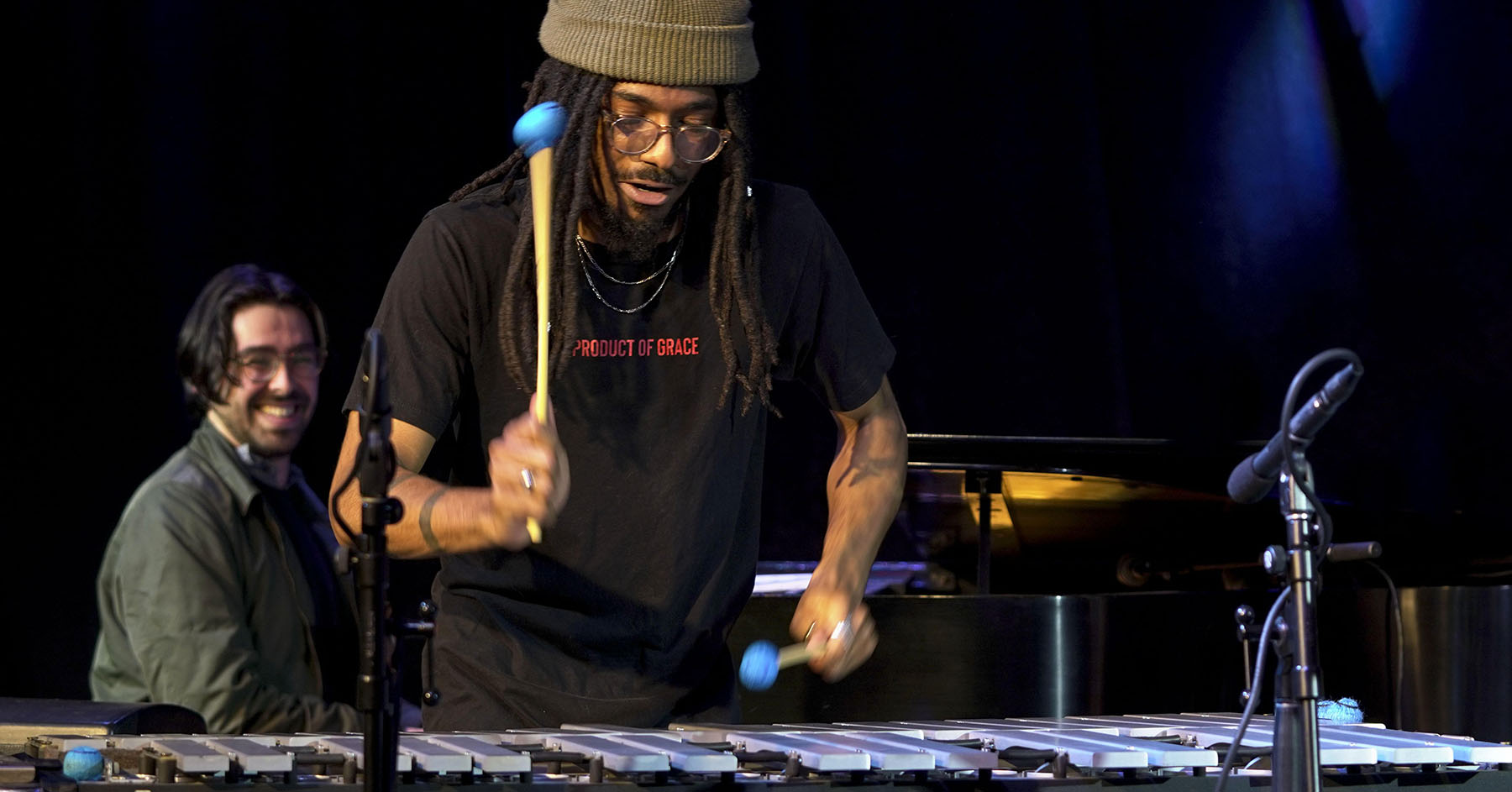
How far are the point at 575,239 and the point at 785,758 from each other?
2.84ft

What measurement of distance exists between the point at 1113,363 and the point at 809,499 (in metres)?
1.22

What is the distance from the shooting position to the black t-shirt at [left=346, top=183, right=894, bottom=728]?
252 centimetres

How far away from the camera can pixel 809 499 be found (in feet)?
19.4

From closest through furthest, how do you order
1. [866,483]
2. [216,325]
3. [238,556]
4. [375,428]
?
[375,428] → [866,483] → [238,556] → [216,325]

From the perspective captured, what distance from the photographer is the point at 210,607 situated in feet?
14.7

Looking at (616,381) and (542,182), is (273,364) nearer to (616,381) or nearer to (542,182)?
(616,381)

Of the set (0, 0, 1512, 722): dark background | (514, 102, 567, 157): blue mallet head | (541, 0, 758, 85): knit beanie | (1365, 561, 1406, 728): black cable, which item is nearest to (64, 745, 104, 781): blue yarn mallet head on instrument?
(514, 102, 567, 157): blue mallet head

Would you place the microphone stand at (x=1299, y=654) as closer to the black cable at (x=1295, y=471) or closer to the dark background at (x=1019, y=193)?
the black cable at (x=1295, y=471)

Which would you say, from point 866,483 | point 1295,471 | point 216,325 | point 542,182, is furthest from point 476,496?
point 216,325

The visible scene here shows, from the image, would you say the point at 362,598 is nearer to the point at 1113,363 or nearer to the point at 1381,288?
the point at 1113,363

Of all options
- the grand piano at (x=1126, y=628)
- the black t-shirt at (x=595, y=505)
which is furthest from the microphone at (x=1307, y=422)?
the grand piano at (x=1126, y=628)

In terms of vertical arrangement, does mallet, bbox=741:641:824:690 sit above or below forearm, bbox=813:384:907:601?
below

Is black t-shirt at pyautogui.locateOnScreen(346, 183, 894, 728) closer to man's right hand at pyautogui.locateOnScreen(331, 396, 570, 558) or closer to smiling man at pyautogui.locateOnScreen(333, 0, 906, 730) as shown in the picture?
smiling man at pyautogui.locateOnScreen(333, 0, 906, 730)

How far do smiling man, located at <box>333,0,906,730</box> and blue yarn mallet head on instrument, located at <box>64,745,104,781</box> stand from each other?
0.59m
